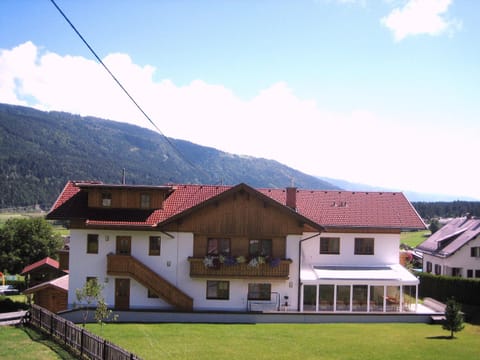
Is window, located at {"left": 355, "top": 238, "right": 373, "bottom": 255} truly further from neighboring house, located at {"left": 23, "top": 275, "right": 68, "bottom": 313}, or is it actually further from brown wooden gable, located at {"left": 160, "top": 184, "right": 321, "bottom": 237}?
neighboring house, located at {"left": 23, "top": 275, "right": 68, "bottom": 313}

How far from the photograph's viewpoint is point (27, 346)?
2262cm

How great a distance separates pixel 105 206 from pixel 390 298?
1934 cm

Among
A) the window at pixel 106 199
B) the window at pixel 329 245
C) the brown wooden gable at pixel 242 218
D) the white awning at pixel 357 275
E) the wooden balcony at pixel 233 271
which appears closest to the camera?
the wooden balcony at pixel 233 271

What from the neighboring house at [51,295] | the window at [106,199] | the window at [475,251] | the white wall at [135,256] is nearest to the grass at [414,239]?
the window at [475,251]

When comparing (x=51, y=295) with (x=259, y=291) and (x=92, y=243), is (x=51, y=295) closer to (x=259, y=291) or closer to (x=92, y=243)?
(x=92, y=243)

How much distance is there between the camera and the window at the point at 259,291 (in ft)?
111

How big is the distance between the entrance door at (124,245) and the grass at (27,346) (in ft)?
25.8

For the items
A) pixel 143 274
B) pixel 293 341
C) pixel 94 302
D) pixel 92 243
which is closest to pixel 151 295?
pixel 143 274

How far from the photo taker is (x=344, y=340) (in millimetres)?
25469

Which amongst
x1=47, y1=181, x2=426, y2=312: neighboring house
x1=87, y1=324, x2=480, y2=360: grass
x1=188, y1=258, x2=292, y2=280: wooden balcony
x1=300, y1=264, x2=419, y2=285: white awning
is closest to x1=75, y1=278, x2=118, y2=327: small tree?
x1=87, y1=324, x2=480, y2=360: grass

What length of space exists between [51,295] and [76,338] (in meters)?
16.4

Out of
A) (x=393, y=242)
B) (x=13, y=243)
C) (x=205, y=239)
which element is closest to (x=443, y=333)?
(x=393, y=242)

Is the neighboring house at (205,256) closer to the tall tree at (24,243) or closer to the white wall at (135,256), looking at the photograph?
the white wall at (135,256)

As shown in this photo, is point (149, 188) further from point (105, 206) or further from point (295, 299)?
point (295, 299)
